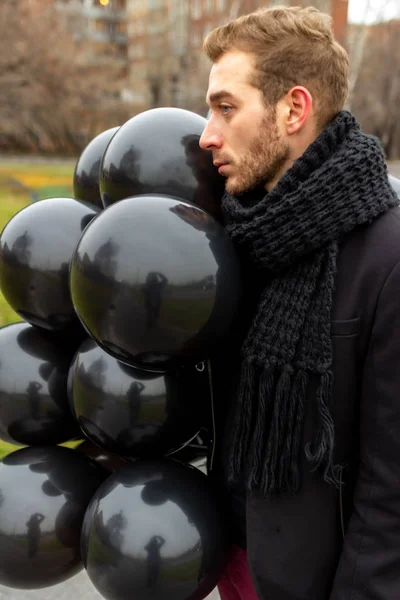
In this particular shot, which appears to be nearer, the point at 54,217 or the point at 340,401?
the point at 340,401

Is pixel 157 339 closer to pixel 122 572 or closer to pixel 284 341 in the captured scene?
pixel 284 341

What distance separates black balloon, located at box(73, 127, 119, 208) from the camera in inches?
86.0

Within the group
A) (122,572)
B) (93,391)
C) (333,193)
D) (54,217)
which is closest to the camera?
(333,193)

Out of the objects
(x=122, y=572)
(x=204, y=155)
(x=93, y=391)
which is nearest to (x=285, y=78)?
(x=204, y=155)

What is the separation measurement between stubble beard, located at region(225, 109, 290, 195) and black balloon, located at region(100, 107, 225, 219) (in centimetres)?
14

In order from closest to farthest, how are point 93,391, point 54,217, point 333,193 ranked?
1. point 333,193
2. point 93,391
3. point 54,217

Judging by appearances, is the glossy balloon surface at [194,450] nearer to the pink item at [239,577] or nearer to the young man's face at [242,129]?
the pink item at [239,577]

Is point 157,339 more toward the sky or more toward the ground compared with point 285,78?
more toward the ground

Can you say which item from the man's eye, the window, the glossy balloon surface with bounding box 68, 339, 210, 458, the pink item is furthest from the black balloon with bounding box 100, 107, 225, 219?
the window

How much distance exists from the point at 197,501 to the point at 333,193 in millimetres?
944

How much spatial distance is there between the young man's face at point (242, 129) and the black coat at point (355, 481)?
30cm

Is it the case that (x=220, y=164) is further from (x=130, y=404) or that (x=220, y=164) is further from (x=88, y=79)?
(x=88, y=79)

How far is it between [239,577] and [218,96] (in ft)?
4.73

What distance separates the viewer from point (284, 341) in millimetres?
1487
